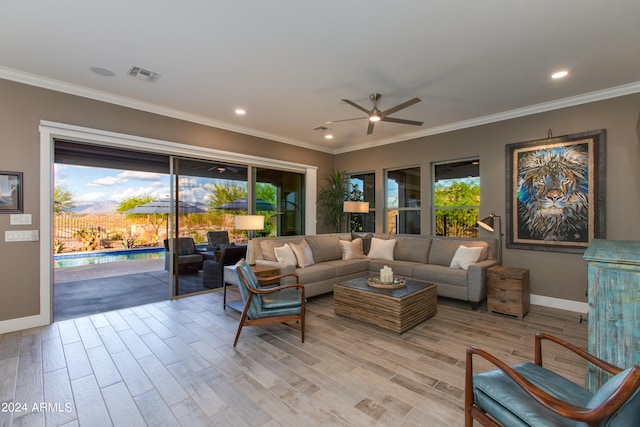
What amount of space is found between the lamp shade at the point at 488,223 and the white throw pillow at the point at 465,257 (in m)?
0.44

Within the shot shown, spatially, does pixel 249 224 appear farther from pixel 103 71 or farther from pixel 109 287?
pixel 109 287

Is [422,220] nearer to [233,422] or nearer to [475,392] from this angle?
[475,392]

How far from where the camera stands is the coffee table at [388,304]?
3.26 m

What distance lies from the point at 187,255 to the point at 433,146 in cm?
516

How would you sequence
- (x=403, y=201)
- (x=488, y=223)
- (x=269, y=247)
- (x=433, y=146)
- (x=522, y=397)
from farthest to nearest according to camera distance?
(x=403, y=201), (x=433, y=146), (x=488, y=223), (x=269, y=247), (x=522, y=397)

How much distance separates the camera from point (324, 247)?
5348 mm

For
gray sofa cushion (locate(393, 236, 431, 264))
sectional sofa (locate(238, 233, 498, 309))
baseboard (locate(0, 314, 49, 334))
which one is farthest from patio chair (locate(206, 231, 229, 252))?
gray sofa cushion (locate(393, 236, 431, 264))

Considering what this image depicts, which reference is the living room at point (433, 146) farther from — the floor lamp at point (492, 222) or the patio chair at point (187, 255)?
the patio chair at point (187, 255)

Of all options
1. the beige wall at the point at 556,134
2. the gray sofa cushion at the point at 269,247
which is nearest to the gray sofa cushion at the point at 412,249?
the beige wall at the point at 556,134

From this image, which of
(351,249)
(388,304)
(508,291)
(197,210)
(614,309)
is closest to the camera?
(614,309)

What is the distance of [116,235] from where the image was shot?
832cm

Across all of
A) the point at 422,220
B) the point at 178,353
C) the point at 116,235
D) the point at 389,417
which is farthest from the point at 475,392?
the point at 116,235

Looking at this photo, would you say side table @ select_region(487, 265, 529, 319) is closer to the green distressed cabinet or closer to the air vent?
the green distressed cabinet

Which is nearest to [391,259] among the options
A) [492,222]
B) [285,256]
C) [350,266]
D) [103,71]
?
[350,266]
